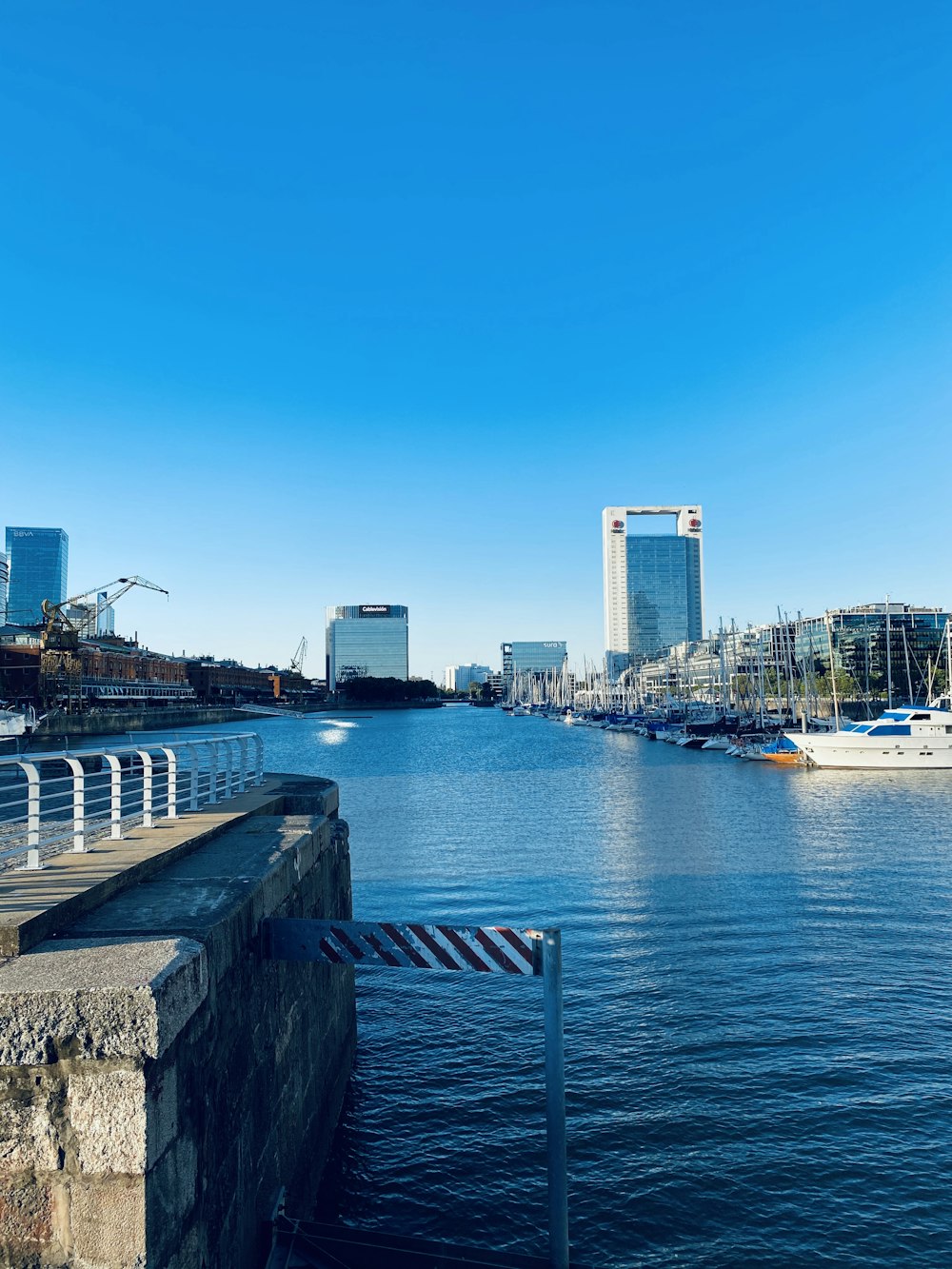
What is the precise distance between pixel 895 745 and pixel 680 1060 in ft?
210

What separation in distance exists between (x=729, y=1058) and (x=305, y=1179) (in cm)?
829

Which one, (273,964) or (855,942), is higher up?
(273,964)

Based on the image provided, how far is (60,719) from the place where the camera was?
353 ft

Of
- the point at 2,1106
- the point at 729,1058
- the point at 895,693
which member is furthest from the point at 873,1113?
the point at 895,693

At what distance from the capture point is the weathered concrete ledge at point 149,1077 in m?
5.53

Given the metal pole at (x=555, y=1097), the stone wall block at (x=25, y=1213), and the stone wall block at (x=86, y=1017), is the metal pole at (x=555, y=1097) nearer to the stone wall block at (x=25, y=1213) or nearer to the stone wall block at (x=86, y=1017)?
the stone wall block at (x=86, y=1017)

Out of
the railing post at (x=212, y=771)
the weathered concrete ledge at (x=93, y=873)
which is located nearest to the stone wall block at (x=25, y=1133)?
the weathered concrete ledge at (x=93, y=873)

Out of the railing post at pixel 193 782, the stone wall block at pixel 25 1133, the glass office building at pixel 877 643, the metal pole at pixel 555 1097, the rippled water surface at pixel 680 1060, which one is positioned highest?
the glass office building at pixel 877 643

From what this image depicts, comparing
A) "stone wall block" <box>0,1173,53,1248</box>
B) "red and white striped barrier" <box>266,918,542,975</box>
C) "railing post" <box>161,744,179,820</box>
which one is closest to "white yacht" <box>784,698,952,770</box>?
"railing post" <box>161,744,179,820</box>

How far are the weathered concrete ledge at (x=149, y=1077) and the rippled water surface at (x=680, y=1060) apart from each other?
424 centimetres

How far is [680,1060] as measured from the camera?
15.1 meters

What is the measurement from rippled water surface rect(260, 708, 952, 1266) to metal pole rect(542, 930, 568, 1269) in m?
1.78

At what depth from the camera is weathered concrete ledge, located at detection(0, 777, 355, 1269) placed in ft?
18.1

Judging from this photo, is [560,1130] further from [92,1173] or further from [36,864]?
[36,864]
